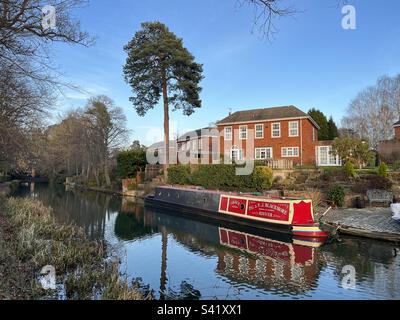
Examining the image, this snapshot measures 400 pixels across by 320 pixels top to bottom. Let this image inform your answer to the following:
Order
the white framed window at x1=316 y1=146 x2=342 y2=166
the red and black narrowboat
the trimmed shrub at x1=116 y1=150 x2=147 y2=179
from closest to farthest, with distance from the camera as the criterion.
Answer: the red and black narrowboat, the white framed window at x1=316 y1=146 x2=342 y2=166, the trimmed shrub at x1=116 y1=150 x2=147 y2=179

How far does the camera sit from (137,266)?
32.4ft

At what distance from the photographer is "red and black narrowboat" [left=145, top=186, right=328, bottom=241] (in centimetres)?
1290

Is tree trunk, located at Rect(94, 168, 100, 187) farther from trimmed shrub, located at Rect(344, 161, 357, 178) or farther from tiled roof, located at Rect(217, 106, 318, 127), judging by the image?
trimmed shrub, located at Rect(344, 161, 357, 178)

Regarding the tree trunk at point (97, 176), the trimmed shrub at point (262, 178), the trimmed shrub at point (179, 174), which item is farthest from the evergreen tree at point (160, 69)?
the tree trunk at point (97, 176)

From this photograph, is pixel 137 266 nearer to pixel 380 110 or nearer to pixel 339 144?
pixel 339 144

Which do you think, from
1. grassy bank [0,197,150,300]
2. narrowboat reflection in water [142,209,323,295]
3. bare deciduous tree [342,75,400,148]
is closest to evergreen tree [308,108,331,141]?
bare deciduous tree [342,75,400,148]

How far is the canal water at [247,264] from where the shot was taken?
Answer: 299 inches

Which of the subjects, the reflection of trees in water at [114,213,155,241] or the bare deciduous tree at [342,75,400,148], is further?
→ the bare deciduous tree at [342,75,400,148]

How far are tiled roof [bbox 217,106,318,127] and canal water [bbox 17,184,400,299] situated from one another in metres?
16.5

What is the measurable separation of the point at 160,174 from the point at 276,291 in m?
23.7

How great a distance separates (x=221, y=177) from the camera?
23.0 m
